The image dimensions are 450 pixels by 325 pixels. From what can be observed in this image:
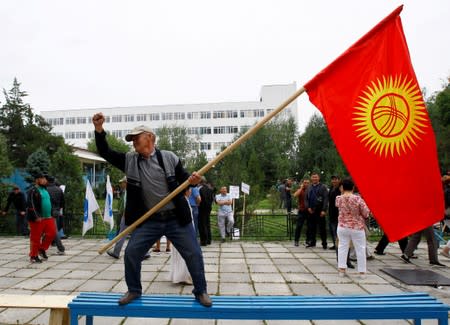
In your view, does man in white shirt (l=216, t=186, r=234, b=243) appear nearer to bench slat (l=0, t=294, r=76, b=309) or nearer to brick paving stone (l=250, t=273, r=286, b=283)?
brick paving stone (l=250, t=273, r=286, b=283)

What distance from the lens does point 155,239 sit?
10.6 feet

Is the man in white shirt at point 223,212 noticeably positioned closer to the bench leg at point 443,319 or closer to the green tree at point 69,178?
the green tree at point 69,178

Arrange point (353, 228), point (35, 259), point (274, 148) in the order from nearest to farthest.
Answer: point (353, 228), point (35, 259), point (274, 148)

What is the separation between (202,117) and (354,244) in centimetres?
6802

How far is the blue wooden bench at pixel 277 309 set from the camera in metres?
3.03

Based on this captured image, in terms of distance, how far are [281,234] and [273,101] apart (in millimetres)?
60992

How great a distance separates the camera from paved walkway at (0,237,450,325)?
5566 millimetres

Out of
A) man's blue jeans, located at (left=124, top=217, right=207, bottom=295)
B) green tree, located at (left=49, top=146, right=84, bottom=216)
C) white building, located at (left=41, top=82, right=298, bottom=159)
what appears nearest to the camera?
man's blue jeans, located at (left=124, top=217, right=207, bottom=295)

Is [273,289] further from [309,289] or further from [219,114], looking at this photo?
[219,114]

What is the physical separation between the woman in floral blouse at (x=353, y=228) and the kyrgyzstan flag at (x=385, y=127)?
3141mm

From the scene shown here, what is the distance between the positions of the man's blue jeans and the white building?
6638 cm

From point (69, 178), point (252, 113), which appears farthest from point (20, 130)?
point (252, 113)

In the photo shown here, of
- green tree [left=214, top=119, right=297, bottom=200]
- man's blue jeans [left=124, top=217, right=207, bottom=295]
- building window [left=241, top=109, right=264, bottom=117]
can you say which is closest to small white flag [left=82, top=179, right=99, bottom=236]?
man's blue jeans [left=124, top=217, right=207, bottom=295]

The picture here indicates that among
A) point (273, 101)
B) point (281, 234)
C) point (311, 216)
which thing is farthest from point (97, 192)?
point (273, 101)
